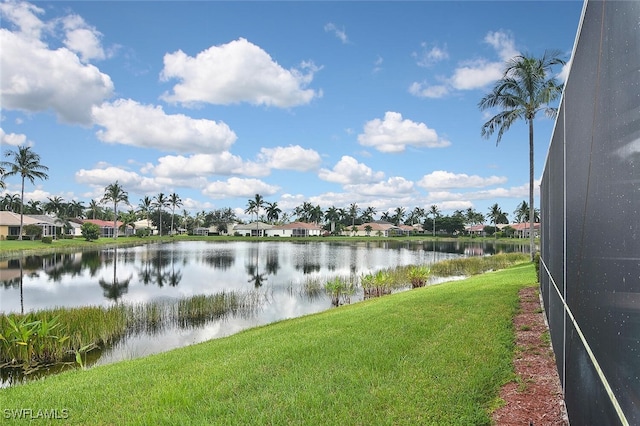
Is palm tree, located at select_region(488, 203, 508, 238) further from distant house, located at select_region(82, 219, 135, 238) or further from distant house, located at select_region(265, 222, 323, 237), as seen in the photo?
distant house, located at select_region(82, 219, 135, 238)

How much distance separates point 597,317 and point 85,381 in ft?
20.0

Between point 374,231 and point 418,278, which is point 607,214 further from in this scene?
point 374,231

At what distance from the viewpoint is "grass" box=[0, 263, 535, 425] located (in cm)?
400

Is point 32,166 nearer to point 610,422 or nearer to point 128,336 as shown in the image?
point 128,336

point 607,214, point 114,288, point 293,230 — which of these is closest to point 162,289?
point 114,288

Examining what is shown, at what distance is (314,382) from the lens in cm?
470

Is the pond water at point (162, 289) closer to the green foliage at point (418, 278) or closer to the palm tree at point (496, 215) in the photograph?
the green foliage at point (418, 278)

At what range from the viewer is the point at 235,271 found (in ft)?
92.7

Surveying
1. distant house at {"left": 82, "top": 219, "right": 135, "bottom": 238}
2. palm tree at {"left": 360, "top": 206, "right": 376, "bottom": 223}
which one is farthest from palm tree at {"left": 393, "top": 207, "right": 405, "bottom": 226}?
distant house at {"left": 82, "top": 219, "right": 135, "bottom": 238}

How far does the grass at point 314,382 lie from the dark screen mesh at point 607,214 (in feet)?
5.21

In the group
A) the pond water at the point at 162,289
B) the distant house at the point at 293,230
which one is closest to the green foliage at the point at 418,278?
the pond water at the point at 162,289

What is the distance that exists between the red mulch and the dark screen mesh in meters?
0.91

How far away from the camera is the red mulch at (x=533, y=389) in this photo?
3.84m

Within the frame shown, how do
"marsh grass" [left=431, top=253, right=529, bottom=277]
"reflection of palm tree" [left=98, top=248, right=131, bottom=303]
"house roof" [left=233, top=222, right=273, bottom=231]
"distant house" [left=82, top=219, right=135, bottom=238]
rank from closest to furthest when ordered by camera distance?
"reflection of palm tree" [left=98, top=248, right=131, bottom=303] → "marsh grass" [left=431, top=253, right=529, bottom=277] → "distant house" [left=82, top=219, right=135, bottom=238] → "house roof" [left=233, top=222, right=273, bottom=231]
